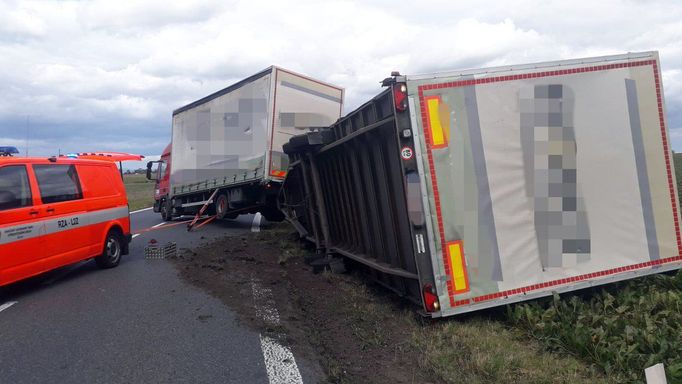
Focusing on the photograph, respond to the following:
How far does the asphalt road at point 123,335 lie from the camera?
4.59 m

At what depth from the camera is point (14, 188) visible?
748cm

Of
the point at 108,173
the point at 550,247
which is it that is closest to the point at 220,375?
the point at 550,247

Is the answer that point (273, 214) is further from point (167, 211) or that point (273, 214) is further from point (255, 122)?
point (167, 211)

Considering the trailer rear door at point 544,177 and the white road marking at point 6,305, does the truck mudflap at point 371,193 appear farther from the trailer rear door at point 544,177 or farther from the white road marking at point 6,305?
the white road marking at point 6,305

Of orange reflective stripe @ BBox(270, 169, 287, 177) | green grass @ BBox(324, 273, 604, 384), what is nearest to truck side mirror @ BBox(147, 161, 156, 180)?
orange reflective stripe @ BBox(270, 169, 287, 177)

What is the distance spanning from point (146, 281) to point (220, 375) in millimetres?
4346

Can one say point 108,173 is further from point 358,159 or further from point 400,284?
point 400,284

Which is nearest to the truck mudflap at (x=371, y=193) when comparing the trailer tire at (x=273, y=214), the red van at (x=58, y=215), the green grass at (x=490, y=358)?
the green grass at (x=490, y=358)

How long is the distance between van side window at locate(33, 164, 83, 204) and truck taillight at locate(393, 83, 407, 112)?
5391 millimetres

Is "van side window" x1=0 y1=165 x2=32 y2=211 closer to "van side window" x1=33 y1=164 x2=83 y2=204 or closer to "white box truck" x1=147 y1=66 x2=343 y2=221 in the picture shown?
"van side window" x1=33 y1=164 x2=83 y2=204

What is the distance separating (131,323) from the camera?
6.05 metres

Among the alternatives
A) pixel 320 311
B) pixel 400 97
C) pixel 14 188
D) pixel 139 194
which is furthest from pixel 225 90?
pixel 139 194

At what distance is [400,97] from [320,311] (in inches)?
102

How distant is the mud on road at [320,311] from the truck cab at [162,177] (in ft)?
33.1
